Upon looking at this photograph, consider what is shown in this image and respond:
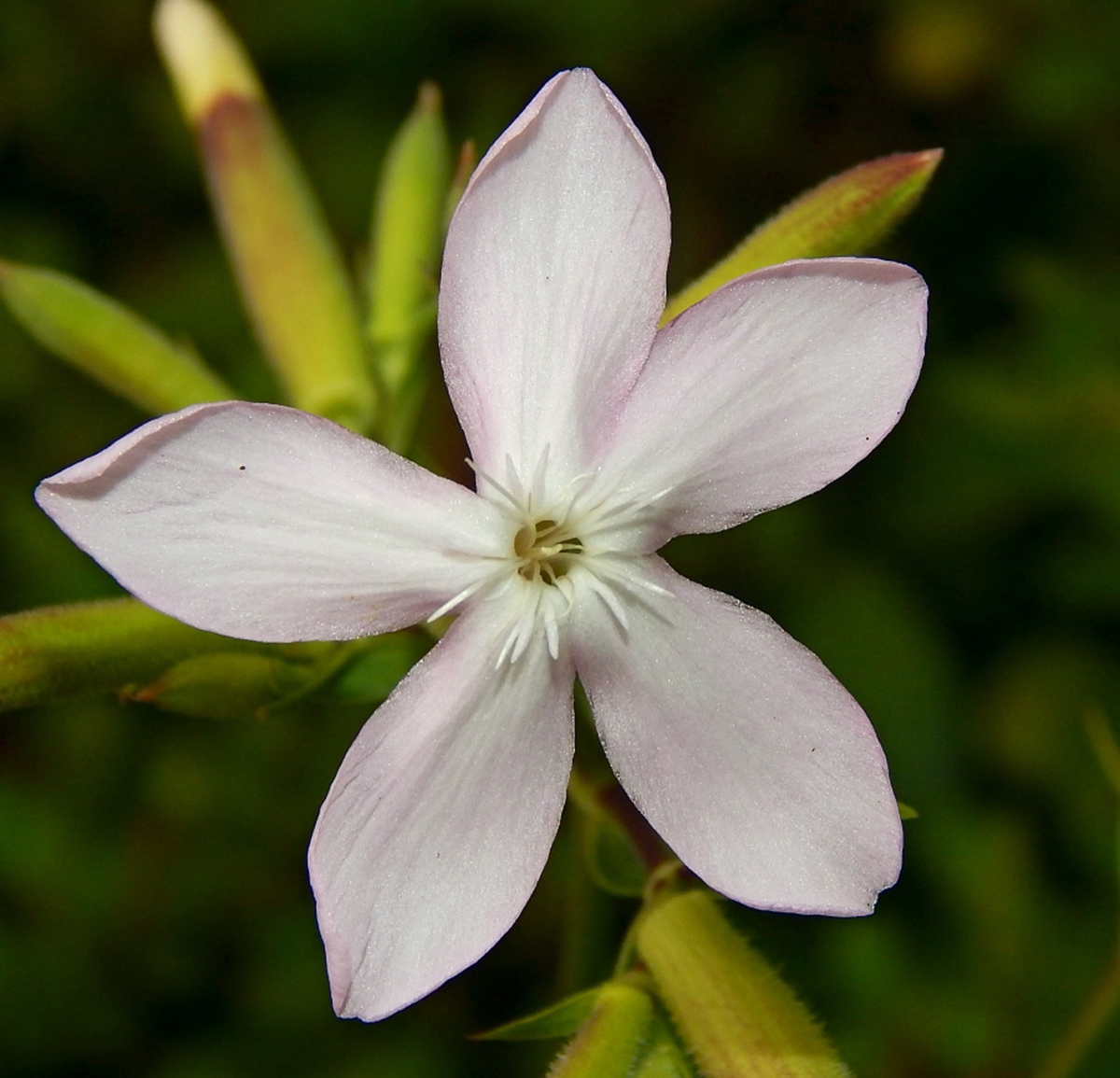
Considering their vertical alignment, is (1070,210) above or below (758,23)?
below

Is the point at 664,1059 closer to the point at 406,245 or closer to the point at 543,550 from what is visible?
the point at 543,550

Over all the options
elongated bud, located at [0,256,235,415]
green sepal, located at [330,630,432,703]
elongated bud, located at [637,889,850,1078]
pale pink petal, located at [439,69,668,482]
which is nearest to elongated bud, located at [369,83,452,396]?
elongated bud, located at [0,256,235,415]

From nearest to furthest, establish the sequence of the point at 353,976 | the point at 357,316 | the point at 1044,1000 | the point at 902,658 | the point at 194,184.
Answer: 1. the point at 353,976
2. the point at 357,316
3. the point at 1044,1000
4. the point at 902,658
5. the point at 194,184

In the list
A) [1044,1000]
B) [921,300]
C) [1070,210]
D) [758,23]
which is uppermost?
[921,300]

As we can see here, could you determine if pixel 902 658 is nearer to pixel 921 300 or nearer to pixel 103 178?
pixel 921 300

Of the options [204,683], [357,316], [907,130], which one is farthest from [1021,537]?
[204,683]

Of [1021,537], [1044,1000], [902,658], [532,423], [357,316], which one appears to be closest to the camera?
[532,423]

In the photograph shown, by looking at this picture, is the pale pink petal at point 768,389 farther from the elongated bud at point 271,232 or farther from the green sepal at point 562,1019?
the elongated bud at point 271,232

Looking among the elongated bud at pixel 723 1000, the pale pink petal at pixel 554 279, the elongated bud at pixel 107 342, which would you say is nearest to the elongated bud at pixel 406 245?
the elongated bud at pixel 107 342
